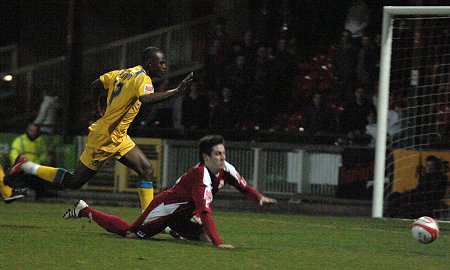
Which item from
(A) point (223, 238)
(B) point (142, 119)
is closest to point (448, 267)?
(A) point (223, 238)

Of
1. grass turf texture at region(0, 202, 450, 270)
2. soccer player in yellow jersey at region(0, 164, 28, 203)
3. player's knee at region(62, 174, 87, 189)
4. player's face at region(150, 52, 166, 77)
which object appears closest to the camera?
grass turf texture at region(0, 202, 450, 270)

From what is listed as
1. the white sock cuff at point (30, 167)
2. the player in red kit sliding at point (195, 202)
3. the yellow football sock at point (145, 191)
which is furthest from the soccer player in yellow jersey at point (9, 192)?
the player in red kit sliding at point (195, 202)

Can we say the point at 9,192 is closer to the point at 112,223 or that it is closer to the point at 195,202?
the point at 112,223

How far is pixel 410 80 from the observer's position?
17.1m

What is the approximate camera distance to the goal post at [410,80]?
1473 centimetres

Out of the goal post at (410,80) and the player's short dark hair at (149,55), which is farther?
the goal post at (410,80)

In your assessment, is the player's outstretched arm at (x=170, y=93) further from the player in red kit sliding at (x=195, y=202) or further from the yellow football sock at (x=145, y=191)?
the yellow football sock at (x=145, y=191)

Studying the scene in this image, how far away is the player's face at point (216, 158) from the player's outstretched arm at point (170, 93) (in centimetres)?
94

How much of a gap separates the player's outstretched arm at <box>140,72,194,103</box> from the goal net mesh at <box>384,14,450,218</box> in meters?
5.62

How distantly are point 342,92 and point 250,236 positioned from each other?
8372 mm

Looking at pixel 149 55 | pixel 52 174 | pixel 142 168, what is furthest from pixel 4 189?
pixel 149 55

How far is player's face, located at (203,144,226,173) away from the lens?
31.0 feet

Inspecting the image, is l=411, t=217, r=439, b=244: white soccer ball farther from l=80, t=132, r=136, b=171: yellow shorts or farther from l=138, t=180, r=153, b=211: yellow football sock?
l=80, t=132, r=136, b=171: yellow shorts

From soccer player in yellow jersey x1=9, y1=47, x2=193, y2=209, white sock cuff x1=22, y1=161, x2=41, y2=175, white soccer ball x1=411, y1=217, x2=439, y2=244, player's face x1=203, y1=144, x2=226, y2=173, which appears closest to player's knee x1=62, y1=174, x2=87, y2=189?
soccer player in yellow jersey x1=9, y1=47, x2=193, y2=209
